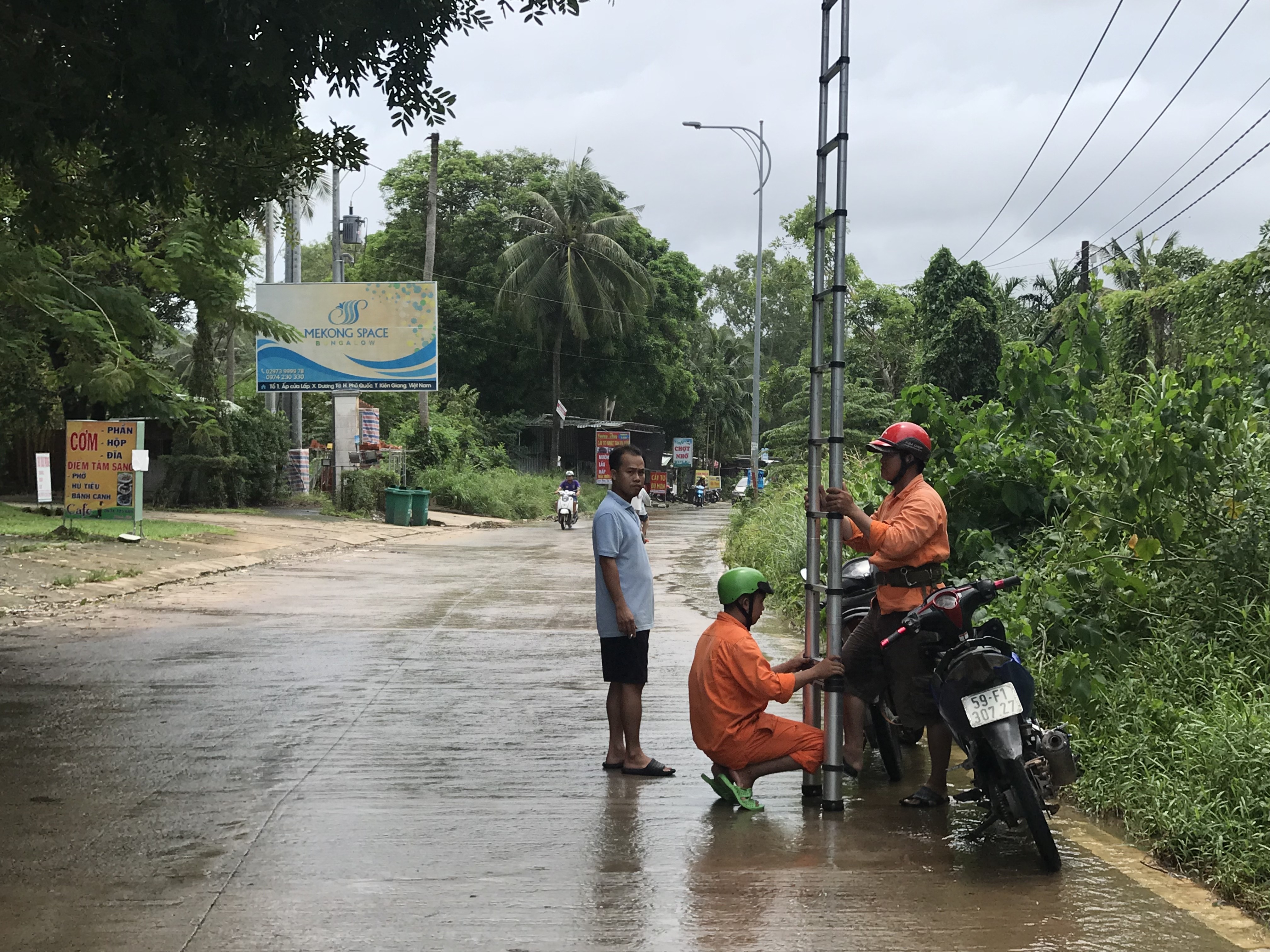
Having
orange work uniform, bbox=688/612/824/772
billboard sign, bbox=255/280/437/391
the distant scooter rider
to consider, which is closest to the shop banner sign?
the distant scooter rider

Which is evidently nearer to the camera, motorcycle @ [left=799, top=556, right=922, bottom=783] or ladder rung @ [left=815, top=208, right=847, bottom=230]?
ladder rung @ [left=815, top=208, right=847, bottom=230]

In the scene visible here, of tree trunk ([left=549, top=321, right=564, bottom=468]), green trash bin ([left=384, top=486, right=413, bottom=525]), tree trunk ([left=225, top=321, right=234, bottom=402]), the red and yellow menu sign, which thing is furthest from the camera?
tree trunk ([left=549, top=321, right=564, bottom=468])

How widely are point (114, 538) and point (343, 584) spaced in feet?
17.8

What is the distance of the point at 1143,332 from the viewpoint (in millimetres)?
23609

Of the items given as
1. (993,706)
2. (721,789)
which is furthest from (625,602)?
(993,706)

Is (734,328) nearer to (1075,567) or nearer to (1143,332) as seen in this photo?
(1143,332)

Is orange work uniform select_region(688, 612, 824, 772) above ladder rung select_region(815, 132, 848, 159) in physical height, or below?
below

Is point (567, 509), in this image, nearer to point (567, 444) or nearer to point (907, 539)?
point (567, 444)

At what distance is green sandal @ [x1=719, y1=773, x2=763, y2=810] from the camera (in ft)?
19.4

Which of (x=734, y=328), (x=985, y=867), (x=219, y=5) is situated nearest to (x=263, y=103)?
(x=219, y=5)

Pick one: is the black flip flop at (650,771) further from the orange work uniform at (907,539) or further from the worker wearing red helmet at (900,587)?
the orange work uniform at (907,539)

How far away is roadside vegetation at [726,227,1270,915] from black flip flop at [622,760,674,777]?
1.98m

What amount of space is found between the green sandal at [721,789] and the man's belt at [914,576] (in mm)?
1214

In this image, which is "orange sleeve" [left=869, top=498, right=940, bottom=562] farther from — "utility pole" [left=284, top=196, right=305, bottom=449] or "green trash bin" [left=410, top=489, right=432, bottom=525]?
"utility pole" [left=284, top=196, right=305, bottom=449]
